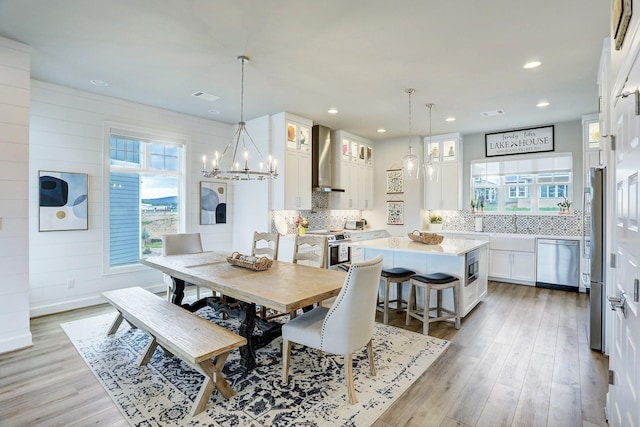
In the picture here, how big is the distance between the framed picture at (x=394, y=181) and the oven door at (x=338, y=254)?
2.07 m

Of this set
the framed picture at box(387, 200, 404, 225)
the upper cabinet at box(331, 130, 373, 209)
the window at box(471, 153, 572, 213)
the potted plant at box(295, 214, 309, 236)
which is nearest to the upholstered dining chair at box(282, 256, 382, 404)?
the potted plant at box(295, 214, 309, 236)

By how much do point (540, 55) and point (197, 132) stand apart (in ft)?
15.6

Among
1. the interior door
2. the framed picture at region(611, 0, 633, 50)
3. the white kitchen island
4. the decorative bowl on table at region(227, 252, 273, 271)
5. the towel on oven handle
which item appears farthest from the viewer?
the towel on oven handle

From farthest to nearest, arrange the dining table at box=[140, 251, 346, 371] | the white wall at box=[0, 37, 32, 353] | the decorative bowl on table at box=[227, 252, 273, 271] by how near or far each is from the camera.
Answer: the decorative bowl on table at box=[227, 252, 273, 271]
the white wall at box=[0, 37, 32, 353]
the dining table at box=[140, 251, 346, 371]

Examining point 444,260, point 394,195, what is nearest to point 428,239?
point 444,260

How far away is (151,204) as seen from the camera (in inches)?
201

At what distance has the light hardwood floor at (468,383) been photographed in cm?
213

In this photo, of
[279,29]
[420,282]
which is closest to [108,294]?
[279,29]

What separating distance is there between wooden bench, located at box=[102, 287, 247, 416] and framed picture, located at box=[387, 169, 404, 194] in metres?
5.35

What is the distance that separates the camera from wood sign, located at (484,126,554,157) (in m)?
5.88

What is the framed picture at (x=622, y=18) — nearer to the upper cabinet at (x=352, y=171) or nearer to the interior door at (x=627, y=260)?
the interior door at (x=627, y=260)

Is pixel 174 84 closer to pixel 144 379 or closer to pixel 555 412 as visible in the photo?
pixel 144 379

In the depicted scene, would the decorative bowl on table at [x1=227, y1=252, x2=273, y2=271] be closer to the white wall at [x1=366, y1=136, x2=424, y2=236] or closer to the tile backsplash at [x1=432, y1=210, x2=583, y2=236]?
the white wall at [x1=366, y1=136, x2=424, y2=236]

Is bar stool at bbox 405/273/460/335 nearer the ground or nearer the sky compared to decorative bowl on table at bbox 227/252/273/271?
nearer the ground
